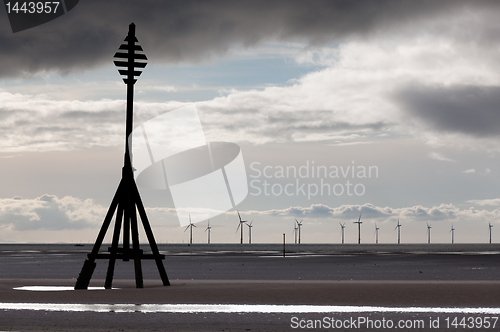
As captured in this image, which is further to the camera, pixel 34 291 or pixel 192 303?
pixel 34 291

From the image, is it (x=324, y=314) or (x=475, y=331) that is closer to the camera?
(x=475, y=331)

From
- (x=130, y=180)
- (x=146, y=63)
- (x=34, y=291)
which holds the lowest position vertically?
(x=34, y=291)

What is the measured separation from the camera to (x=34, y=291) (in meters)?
26.8

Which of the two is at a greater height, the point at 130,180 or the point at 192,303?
the point at 130,180

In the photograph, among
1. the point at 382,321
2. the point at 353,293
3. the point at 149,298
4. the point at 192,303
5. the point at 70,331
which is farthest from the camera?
the point at 353,293

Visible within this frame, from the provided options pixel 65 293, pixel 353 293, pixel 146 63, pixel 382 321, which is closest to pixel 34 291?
pixel 65 293

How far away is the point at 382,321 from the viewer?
16953 mm

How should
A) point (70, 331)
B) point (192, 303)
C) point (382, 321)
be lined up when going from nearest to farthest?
point (70, 331) < point (382, 321) < point (192, 303)

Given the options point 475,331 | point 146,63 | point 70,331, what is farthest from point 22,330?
point 146,63

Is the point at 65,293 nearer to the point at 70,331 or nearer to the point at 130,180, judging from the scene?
the point at 130,180

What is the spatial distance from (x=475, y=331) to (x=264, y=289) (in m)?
12.3

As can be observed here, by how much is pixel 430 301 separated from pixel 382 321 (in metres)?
5.72

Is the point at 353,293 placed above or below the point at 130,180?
below

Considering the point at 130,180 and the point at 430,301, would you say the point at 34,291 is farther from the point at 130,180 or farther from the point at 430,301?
the point at 430,301
